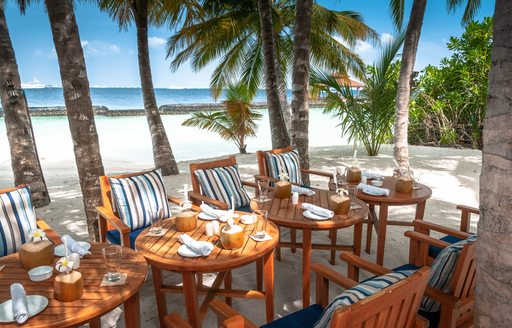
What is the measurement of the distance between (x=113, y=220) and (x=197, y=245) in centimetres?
90

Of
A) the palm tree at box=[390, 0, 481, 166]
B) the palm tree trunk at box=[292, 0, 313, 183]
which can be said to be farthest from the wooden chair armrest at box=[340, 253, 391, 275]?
the palm tree at box=[390, 0, 481, 166]

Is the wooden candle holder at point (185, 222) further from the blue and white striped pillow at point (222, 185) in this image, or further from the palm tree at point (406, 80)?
the palm tree at point (406, 80)

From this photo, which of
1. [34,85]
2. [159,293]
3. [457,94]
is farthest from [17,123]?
[34,85]

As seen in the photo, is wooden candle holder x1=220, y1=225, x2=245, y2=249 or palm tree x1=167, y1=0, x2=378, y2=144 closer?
wooden candle holder x1=220, y1=225, x2=245, y2=249

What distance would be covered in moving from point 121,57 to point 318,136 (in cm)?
4151

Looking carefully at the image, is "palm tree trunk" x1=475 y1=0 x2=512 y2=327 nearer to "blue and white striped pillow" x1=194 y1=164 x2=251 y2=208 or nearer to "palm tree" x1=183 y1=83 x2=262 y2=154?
"blue and white striped pillow" x1=194 y1=164 x2=251 y2=208

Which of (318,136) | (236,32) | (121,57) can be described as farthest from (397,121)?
(121,57)

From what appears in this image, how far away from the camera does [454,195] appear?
16.9ft

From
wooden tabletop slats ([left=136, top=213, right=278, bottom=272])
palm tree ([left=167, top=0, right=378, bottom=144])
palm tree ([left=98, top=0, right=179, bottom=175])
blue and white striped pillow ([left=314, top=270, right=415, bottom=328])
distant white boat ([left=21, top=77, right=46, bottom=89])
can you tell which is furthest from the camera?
distant white boat ([left=21, top=77, right=46, bottom=89])

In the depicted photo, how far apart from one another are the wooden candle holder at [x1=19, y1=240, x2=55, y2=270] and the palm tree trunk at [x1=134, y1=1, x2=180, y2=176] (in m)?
5.12

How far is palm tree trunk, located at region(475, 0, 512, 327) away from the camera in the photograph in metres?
0.92

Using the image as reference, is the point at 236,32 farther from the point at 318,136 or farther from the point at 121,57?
the point at 121,57

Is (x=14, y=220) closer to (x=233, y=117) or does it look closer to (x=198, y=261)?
(x=198, y=261)

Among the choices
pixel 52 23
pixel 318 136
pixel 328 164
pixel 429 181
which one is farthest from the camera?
pixel 318 136
